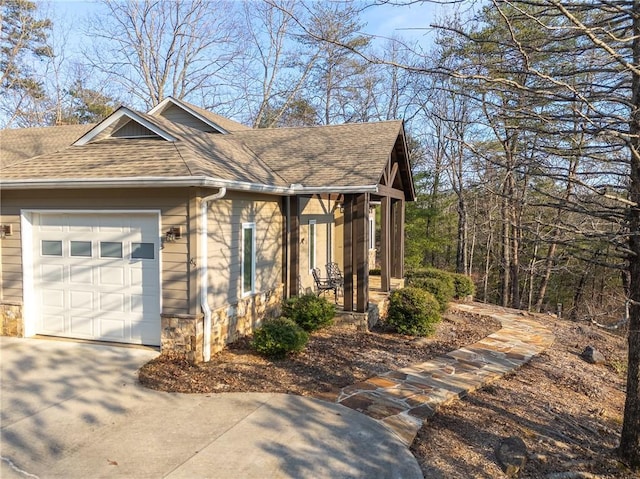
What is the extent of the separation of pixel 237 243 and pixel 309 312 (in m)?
1.87

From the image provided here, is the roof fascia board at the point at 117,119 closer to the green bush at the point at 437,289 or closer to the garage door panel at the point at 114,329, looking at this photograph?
the garage door panel at the point at 114,329

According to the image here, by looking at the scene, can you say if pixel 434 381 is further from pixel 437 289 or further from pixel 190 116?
pixel 190 116

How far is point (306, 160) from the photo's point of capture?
1048 cm

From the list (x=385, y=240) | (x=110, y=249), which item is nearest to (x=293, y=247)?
(x=385, y=240)

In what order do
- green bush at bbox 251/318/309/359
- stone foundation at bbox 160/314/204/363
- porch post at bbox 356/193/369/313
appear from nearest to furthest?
stone foundation at bbox 160/314/204/363
green bush at bbox 251/318/309/359
porch post at bbox 356/193/369/313

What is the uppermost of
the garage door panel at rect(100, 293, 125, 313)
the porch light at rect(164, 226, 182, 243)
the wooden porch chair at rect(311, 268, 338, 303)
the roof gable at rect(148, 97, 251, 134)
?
the roof gable at rect(148, 97, 251, 134)

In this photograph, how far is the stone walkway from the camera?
5234 millimetres

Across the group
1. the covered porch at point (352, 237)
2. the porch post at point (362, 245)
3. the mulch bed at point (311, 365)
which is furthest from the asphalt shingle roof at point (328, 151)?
the mulch bed at point (311, 365)

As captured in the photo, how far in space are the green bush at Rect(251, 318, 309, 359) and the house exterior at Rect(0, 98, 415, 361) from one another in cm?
78

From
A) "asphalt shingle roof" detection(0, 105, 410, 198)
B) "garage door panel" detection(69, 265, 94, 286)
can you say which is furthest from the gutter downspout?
"garage door panel" detection(69, 265, 94, 286)

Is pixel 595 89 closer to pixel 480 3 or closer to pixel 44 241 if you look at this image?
pixel 480 3

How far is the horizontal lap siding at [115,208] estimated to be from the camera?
6.77 meters

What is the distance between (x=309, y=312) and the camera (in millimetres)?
8453

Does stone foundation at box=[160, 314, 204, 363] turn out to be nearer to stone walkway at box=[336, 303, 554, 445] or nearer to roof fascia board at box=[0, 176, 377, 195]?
roof fascia board at box=[0, 176, 377, 195]
